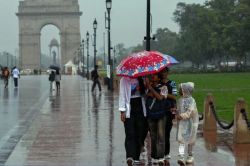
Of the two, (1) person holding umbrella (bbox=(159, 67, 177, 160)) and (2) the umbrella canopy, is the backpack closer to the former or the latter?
(1) person holding umbrella (bbox=(159, 67, 177, 160))

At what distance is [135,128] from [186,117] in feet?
2.98

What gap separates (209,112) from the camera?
17.2 m

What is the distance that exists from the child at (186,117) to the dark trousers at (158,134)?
53 centimetres

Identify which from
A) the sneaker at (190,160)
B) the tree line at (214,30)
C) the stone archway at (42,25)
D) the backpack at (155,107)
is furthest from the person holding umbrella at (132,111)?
the stone archway at (42,25)

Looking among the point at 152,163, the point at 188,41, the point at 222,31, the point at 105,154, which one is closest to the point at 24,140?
the point at 105,154

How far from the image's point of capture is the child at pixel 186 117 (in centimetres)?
1127

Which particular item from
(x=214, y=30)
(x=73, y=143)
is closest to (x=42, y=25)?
(x=214, y=30)

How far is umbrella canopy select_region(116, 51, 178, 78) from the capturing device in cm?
1067

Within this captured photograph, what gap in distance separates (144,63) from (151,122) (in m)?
0.98

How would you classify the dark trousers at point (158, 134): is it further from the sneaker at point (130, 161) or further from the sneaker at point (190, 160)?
the sneaker at point (190, 160)

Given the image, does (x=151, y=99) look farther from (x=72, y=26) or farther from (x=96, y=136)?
(x=72, y=26)

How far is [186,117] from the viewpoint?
11.3 m

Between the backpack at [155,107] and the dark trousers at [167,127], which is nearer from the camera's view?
the backpack at [155,107]

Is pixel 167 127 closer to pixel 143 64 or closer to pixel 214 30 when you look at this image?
pixel 143 64
